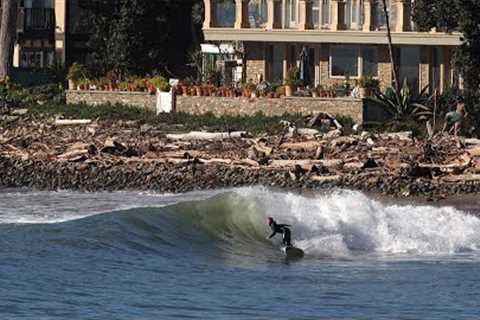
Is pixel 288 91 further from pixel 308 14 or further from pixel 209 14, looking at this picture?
pixel 209 14

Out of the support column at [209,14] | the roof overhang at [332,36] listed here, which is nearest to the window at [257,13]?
the roof overhang at [332,36]

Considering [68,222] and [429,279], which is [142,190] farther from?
[429,279]

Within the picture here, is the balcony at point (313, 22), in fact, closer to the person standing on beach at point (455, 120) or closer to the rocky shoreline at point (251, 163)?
the person standing on beach at point (455, 120)

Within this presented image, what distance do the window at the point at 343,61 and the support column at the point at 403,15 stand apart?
2276mm

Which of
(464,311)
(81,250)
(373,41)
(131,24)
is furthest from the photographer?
(131,24)

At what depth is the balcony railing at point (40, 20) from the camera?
6875 centimetres

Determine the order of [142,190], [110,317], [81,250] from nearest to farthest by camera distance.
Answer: [110,317] < [81,250] < [142,190]

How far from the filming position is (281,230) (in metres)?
32.1

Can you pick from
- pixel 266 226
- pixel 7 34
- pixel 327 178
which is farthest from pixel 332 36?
pixel 266 226

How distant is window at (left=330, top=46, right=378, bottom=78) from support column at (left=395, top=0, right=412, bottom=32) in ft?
5.15

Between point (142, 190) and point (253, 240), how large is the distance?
914 cm

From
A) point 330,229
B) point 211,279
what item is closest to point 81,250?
point 211,279

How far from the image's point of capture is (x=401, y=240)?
108 feet

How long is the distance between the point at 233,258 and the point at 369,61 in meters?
24.9
